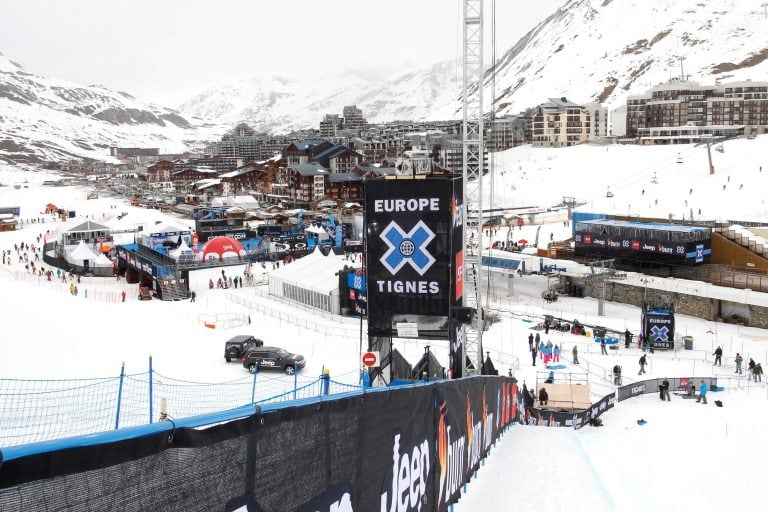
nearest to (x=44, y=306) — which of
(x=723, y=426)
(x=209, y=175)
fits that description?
(x=723, y=426)

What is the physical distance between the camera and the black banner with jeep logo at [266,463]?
200 cm

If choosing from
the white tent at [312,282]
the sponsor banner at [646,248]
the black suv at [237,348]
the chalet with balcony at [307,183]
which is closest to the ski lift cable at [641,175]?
the chalet with balcony at [307,183]

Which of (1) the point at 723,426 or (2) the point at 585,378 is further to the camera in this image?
(2) the point at 585,378

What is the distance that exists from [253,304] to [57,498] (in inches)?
1109

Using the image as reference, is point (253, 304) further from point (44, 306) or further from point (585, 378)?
point (585, 378)

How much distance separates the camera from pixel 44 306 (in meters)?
21.7

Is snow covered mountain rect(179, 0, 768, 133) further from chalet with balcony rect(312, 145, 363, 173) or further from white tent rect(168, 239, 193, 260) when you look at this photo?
white tent rect(168, 239, 193, 260)

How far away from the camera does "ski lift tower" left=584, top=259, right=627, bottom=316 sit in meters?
30.6

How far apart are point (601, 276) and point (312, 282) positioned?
41.7 ft

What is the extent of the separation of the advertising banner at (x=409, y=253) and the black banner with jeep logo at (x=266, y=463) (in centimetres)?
693

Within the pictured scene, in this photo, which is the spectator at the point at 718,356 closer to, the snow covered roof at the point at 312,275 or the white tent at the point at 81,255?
the snow covered roof at the point at 312,275

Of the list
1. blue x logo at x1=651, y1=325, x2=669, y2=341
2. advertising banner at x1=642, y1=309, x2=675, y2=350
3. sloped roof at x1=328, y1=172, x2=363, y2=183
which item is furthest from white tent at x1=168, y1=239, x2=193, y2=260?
sloped roof at x1=328, y1=172, x2=363, y2=183

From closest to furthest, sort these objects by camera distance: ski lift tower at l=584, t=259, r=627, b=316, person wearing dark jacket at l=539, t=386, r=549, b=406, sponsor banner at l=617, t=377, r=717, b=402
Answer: person wearing dark jacket at l=539, t=386, r=549, b=406 < sponsor banner at l=617, t=377, r=717, b=402 < ski lift tower at l=584, t=259, r=627, b=316

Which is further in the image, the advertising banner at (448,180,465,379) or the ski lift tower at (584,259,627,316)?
the ski lift tower at (584,259,627,316)
